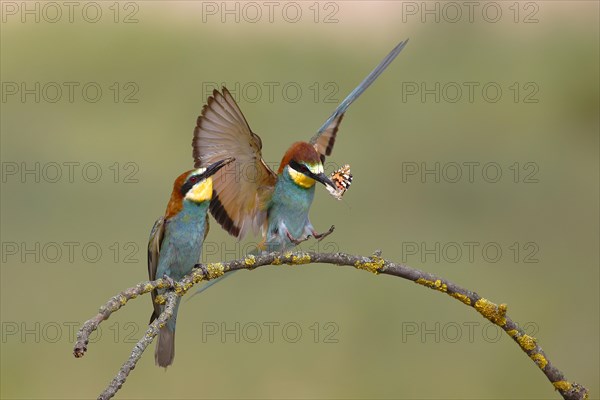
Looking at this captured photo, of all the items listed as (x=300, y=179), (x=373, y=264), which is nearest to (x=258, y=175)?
(x=300, y=179)

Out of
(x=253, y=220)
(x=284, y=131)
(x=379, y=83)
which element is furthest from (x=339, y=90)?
(x=253, y=220)

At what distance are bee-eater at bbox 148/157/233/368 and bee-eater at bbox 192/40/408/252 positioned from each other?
Answer: 0.03 m

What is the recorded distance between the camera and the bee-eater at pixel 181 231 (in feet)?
5.72

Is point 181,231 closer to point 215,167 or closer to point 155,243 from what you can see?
point 155,243

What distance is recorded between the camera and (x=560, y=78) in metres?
5.14

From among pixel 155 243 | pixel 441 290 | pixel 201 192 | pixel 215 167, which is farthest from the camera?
pixel 155 243

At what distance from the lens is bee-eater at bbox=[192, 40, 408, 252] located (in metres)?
1.65

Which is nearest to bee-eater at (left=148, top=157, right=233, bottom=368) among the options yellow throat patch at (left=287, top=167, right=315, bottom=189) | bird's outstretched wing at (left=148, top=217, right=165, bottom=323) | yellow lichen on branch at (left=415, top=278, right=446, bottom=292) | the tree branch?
bird's outstretched wing at (left=148, top=217, right=165, bottom=323)

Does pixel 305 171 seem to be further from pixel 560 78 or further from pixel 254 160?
pixel 560 78

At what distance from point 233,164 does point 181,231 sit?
0.17m

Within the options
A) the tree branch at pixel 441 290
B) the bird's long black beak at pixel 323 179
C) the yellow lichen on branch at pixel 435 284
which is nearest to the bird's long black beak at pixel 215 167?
the bird's long black beak at pixel 323 179

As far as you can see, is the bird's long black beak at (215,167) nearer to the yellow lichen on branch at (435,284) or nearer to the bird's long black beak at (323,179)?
the bird's long black beak at (323,179)

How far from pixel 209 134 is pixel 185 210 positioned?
204mm

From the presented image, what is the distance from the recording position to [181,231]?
182cm
